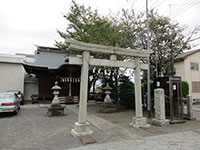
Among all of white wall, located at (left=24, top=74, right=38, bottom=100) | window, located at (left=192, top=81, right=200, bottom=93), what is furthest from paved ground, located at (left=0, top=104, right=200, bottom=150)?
window, located at (left=192, top=81, right=200, bottom=93)

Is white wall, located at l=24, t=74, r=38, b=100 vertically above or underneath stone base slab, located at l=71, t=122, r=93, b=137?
above

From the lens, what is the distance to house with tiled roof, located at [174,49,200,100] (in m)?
16.5

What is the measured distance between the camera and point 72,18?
11938 mm

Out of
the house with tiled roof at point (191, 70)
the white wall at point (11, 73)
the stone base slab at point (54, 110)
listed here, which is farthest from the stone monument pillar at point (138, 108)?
the white wall at point (11, 73)

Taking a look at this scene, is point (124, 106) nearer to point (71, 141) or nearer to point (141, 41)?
point (141, 41)

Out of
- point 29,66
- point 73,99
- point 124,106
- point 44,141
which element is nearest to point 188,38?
point 124,106

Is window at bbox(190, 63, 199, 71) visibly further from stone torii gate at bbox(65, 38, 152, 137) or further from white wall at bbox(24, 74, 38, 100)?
white wall at bbox(24, 74, 38, 100)

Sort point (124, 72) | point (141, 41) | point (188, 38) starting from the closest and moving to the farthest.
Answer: point (188, 38)
point (141, 41)
point (124, 72)

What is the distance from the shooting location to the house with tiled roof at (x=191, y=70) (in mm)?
16547

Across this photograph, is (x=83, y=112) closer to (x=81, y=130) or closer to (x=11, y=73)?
(x=81, y=130)

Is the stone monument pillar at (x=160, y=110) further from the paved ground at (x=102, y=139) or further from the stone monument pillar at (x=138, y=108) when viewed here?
the paved ground at (x=102, y=139)

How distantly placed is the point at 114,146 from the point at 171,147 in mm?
1755

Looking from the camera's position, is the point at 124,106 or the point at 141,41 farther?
the point at 124,106

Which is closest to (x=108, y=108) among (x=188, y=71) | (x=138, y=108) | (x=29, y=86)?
(x=138, y=108)
